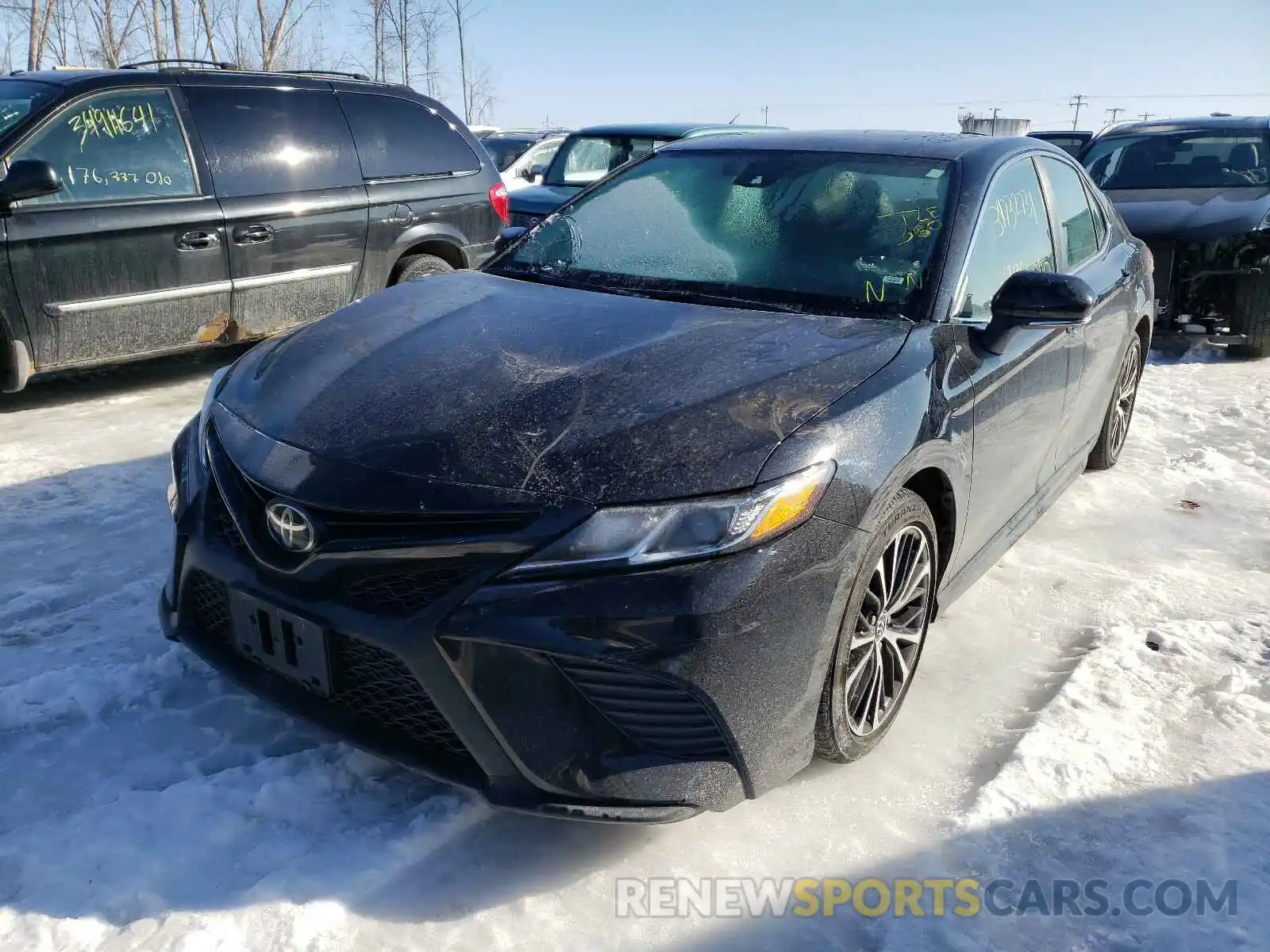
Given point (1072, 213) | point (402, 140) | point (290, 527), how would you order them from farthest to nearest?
point (402, 140) < point (1072, 213) < point (290, 527)

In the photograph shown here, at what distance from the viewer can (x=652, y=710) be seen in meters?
1.96

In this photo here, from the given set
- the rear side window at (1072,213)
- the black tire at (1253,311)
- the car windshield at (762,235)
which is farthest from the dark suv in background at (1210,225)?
the car windshield at (762,235)

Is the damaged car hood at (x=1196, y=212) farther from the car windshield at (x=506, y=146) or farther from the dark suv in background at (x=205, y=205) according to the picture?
the car windshield at (x=506, y=146)

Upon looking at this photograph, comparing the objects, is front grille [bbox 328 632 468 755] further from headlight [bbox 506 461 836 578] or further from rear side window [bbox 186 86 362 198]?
rear side window [bbox 186 86 362 198]

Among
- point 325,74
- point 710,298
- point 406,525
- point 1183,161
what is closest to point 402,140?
point 325,74

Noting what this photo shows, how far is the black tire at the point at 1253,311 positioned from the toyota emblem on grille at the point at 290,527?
23.1ft

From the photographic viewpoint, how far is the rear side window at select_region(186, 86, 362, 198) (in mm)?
5391

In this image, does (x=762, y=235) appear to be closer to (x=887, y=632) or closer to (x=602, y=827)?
(x=887, y=632)

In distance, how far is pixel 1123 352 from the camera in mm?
4441

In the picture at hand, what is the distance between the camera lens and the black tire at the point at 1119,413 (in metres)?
4.59

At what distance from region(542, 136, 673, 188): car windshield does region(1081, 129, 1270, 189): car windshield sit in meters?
4.06

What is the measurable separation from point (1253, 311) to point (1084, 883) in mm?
6257

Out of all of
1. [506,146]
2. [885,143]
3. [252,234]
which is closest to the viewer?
[885,143]

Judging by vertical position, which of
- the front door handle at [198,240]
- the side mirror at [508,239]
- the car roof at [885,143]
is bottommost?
the front door handle at [198,240]
